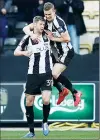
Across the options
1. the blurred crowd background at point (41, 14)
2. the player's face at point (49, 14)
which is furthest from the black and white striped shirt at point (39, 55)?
the blurred crowd background at point (41, 14)

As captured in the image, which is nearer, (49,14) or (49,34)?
(49,14)

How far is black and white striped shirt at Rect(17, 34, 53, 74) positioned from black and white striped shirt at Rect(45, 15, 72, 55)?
0.18m

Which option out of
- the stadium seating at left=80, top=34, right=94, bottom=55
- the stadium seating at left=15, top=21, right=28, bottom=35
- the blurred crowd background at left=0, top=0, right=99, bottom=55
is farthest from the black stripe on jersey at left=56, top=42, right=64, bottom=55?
the stadium seating at left=15, top=21, right=28, bottom=35

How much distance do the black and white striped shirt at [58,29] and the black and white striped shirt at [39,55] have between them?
0.18 m

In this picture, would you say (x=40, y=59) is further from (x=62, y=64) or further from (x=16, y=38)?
(x=16, y=38)

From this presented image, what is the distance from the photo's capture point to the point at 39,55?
11.9m

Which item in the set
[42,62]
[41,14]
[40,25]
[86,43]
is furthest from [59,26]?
[86,43]

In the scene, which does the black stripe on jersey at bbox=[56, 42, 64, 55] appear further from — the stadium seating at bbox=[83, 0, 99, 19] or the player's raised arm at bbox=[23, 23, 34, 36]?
the stadium seating at bbox=[83, 0, 99, 19]

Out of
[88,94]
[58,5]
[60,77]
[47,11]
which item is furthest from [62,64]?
[58,5]

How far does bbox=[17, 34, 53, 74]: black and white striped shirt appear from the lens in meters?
11.9

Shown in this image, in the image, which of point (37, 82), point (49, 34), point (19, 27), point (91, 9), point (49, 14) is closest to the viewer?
point (49, 14)

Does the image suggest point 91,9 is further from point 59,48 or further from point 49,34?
point 49,34

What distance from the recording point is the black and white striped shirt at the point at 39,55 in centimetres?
1187

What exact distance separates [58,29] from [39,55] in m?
0.54
